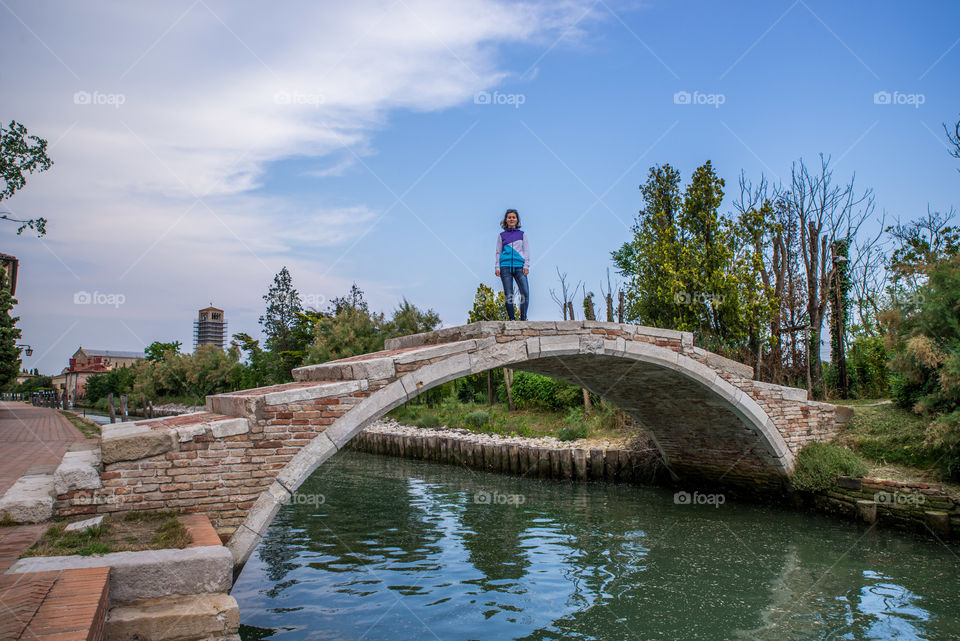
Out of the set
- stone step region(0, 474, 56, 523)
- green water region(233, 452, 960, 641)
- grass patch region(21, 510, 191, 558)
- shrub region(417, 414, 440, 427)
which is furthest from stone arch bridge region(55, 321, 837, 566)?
shrub region(417, 414, 440, 427)

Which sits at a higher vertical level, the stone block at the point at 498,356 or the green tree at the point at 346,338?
the green tree at the point at 346,338

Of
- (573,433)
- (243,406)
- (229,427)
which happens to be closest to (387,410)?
(243,406)

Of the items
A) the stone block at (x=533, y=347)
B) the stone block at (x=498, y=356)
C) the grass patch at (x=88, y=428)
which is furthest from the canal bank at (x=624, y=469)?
the grass patch at (x=88, y=428)

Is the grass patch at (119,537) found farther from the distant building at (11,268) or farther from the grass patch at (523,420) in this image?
the distant building at (11,268)

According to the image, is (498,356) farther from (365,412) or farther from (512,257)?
(365,412)

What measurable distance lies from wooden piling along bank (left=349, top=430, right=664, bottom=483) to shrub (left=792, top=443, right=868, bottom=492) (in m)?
3.11

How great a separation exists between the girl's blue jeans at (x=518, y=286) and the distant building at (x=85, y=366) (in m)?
56.3

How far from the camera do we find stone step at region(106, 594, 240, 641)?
12.7ft

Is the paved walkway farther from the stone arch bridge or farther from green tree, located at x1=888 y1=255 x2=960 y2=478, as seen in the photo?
green tree, located at x1=888 y1=255 x2=960 y2=478

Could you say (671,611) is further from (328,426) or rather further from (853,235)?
(853,235)

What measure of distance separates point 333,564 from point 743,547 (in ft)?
18.7

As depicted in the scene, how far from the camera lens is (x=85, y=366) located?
243 ft

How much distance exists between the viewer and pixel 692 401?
37.4ft

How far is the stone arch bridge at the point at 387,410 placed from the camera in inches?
221
